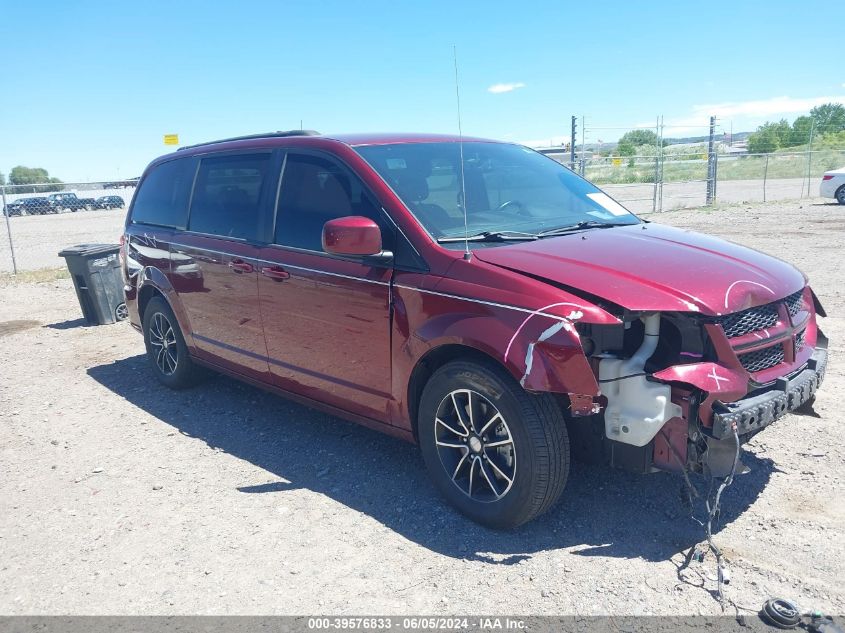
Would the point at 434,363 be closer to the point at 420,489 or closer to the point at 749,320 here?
the point at 420,489

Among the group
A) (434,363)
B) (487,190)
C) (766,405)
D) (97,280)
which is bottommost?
(97,280)

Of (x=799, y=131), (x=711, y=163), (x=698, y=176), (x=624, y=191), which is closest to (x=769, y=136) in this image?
(x=799, y=131)

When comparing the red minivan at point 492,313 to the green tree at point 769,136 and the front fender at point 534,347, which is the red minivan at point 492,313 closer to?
the front fender at point 534,347

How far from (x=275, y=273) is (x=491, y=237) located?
5.04ft

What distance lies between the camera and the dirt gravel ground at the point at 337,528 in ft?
10.2

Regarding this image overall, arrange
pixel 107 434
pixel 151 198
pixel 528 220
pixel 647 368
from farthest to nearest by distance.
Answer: pixel 151 198 < pixel 107 434 < pixel 528 220 < pixel 647 368

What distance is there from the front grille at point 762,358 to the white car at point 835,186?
19059mm

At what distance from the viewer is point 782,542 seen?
3340mm

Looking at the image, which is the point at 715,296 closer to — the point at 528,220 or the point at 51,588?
the point at 528,220

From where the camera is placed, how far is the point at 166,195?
6.02 metres

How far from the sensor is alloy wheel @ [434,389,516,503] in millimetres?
3445

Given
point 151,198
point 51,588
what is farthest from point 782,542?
point 151,198

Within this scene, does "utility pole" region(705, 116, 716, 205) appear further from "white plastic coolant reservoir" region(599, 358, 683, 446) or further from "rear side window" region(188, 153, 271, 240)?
"white plastic coolant reservoir" region(599, 358, 683, 446)

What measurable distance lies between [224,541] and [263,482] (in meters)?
0.68
